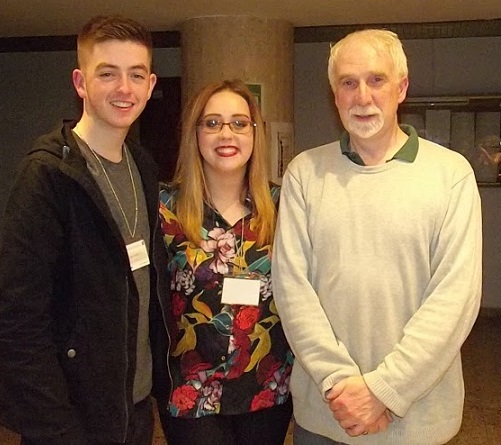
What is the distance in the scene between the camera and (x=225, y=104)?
6.32 feet

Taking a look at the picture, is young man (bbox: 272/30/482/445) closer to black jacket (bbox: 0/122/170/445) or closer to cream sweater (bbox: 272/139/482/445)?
cream sweater (bbox: 272/139/482/445)

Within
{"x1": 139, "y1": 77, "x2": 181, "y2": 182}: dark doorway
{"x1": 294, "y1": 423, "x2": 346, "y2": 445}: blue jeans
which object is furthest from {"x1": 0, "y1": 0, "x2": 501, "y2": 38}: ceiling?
{"x1": 294, "y1": 423, "x2": 346, "y2": 445}: blue jeans

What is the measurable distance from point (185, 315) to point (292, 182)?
48cm

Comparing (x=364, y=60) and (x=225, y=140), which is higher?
(x=364, y=60)

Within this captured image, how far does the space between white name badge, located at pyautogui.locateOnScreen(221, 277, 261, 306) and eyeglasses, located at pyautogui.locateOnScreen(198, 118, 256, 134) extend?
1.43 ft

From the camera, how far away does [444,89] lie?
6000 mm

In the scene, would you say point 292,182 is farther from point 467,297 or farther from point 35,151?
point 35,151

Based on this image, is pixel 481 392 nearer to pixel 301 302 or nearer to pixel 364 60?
pixel 301 302

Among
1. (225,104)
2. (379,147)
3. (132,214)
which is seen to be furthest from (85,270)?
(379,147)

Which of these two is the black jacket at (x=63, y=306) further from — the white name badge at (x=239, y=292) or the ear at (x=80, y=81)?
the white name badge at (x=239, y=292)

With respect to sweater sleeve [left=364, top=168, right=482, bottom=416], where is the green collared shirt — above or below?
above

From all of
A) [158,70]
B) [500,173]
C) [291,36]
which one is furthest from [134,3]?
[500,173]

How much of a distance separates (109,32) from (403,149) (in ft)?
2.59

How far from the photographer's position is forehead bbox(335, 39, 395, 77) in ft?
5.34
